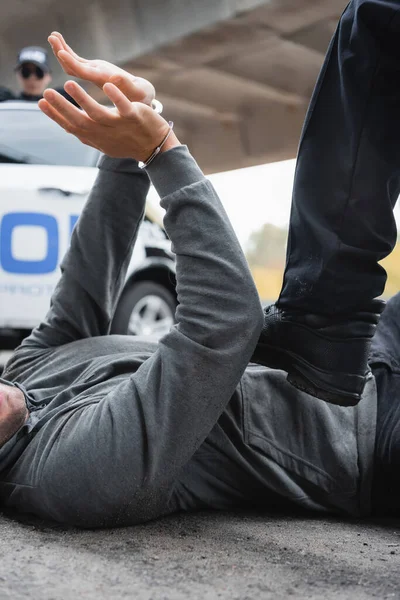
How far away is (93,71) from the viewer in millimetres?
1729

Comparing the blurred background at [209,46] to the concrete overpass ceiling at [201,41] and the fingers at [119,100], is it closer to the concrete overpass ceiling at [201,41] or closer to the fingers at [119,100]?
the concrete overpass ceiling at [201,41]

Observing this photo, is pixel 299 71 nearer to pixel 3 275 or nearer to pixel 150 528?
pixel 3 275

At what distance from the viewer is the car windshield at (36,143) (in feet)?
16.6

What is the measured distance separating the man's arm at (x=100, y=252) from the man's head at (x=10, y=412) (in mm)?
561

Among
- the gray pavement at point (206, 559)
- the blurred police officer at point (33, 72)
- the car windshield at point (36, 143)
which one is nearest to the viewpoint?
the gray pavement at point (206, 559)

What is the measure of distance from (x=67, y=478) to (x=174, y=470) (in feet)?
0.83

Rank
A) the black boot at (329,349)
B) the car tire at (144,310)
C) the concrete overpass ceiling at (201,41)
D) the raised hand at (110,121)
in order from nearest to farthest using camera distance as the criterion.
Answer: the raised hand at (110,121) < the black boot at (329,349) < the car tire at (144,310) < the concrete overpass ceiling at (201,41)

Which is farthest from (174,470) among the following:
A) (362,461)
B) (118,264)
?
(118,264)

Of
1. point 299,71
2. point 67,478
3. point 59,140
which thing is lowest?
point 67,478

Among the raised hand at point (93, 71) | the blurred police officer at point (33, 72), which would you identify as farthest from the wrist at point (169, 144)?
the blurred police officer at point (33, 72)

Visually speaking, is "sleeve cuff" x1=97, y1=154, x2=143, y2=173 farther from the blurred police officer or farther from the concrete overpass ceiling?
the concrete overpass ceiling

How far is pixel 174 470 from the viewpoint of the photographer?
75.8 inches

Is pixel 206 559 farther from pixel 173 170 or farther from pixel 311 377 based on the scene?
pixel 173 170

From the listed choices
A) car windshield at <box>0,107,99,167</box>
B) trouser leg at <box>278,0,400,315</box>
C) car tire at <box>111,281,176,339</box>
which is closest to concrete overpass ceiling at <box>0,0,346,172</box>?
car windshield at <box>0,107,99,167</box>
